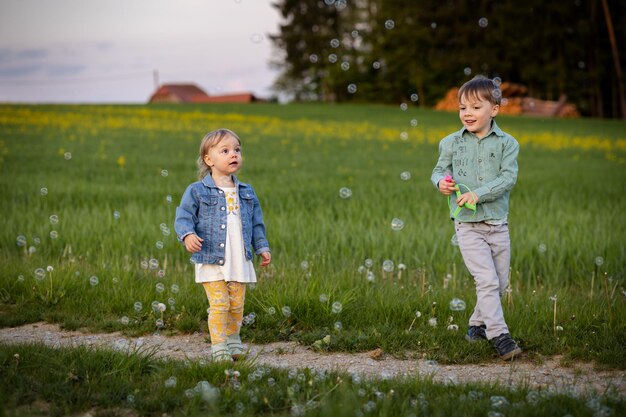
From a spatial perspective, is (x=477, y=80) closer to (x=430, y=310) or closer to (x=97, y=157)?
(x=430, y=310)

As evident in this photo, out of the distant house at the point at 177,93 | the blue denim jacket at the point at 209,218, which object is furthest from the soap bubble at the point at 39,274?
the distant house at the point at 177,93

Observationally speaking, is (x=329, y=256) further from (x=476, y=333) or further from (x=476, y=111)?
(x=476, y=111)

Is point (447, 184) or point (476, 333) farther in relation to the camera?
point (476, 333)

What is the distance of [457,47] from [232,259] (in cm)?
5314

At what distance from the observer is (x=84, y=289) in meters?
5.68

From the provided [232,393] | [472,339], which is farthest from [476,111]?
[232,393]

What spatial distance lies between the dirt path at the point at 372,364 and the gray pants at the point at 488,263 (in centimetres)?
31

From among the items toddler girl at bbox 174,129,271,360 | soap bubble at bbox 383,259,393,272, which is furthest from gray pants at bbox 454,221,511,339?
toddler girl at bbox 174,129,271,360

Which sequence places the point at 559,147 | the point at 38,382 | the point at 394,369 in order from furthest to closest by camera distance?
the point at 559,147, the point at 394,369, the point at 38,382

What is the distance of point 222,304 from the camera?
14.3 ft

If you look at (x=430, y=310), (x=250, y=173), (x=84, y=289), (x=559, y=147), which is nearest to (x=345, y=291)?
(x=430, y=310)

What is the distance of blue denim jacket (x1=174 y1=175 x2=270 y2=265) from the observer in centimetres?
431

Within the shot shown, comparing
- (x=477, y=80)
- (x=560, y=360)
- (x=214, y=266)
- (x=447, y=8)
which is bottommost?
(x=560, y=360)

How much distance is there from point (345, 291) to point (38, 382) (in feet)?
8.34
